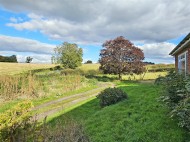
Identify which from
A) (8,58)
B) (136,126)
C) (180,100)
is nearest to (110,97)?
(136,126)

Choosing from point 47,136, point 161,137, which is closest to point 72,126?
point 47,136

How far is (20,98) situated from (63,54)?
92.3 ft

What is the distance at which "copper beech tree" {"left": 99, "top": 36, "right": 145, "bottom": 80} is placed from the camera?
2926 cm

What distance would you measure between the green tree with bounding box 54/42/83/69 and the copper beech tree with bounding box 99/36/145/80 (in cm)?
1208

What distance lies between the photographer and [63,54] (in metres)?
42.0

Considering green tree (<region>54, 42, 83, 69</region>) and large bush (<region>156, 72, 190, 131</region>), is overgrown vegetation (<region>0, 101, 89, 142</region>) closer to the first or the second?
large bush (<region>156, 72, 190, 131</region>)

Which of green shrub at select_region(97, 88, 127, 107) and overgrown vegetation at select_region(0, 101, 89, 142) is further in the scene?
green shrub at select_region(97, 88, 127, 107)

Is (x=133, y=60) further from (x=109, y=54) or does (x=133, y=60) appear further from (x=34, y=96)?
(x=34, y=96)

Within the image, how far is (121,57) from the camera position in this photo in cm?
2959

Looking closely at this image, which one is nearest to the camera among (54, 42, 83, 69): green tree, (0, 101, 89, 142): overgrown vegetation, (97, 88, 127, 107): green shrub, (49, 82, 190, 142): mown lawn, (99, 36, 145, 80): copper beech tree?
→ (0, 101, 89, 142): overgrown vegetation

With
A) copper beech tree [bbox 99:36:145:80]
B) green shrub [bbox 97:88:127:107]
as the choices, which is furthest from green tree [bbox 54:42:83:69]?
green shrub [bbox 97:88:127:107]

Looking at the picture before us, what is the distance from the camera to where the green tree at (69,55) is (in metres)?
41.7

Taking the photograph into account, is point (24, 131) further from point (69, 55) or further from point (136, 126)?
point (69, 55)

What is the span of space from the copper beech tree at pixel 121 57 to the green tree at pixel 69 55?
1208 centimetres
